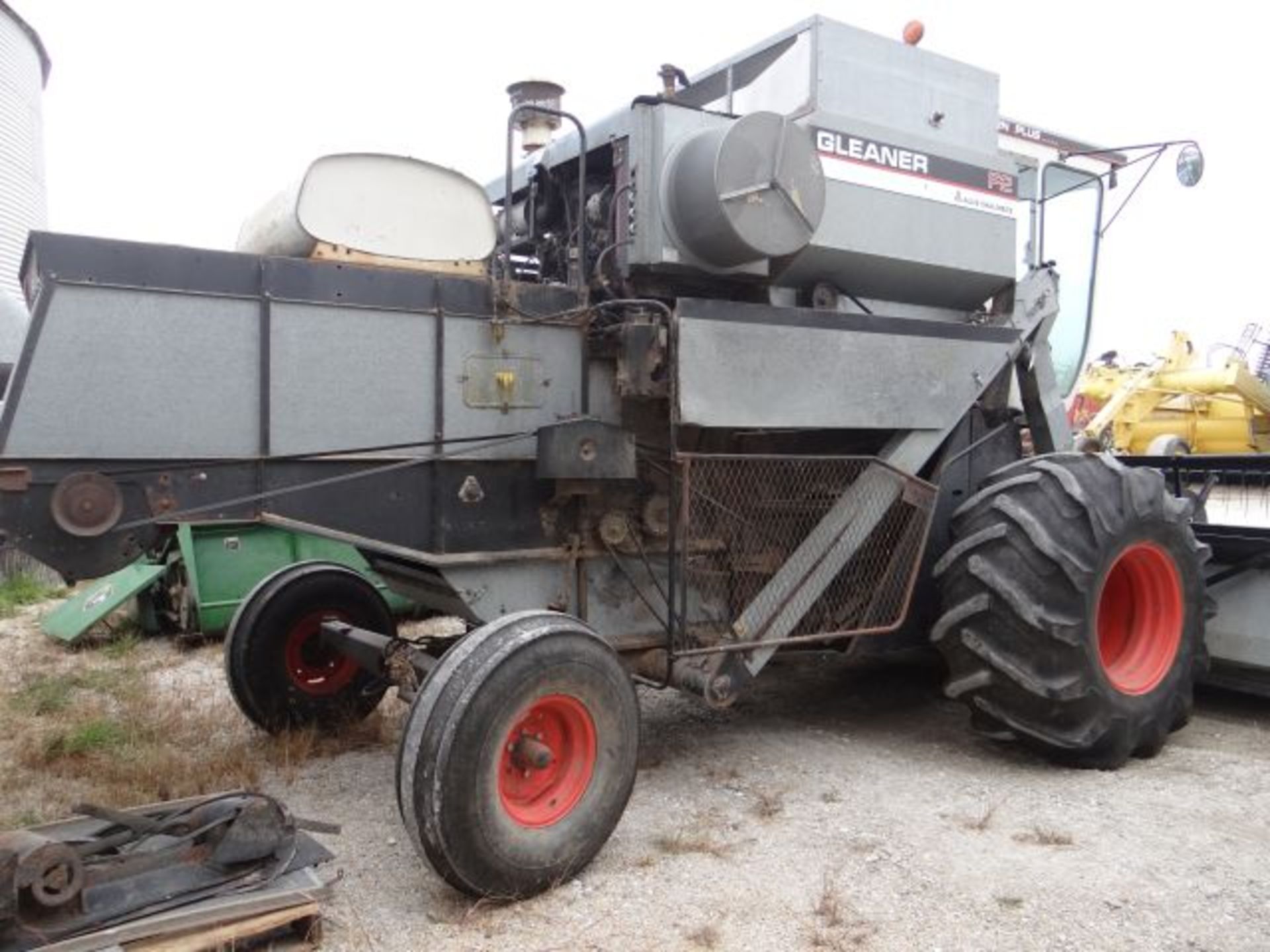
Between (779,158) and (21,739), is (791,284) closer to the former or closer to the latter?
(779,158)

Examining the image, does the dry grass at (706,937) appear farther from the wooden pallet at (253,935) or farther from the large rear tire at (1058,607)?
the large rear tire at (1058,607)

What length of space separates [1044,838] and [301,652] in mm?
3239

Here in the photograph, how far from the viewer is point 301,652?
16.9ft

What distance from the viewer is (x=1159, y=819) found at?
13.3ft

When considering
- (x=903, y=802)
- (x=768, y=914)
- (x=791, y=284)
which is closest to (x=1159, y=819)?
(x=903, y=802)

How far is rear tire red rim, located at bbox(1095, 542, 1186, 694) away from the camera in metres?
4.94

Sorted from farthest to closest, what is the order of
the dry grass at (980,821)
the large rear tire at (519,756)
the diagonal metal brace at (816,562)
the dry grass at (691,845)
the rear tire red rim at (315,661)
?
the rear tire red rim at (315,661), the diagonal metal brace at (816,562), the dry grass at (980,821), the dry grass at (691,845), the large rear tire at (519,756)

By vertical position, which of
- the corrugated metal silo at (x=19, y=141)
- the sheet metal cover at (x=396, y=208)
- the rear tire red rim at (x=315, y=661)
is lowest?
the rear tire red rim at (x=315, y=661)

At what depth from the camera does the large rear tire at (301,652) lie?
4.96m

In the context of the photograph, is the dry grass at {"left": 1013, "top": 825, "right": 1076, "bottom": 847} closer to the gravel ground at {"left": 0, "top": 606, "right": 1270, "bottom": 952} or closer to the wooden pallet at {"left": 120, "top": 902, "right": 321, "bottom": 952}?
the gravel ground at {"left": 0, "top": 606, "right": 1270, "bottom": 952}

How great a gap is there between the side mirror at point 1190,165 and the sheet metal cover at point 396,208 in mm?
3873

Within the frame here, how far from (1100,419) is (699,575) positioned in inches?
521

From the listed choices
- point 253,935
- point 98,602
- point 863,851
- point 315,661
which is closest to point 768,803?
point 863,851

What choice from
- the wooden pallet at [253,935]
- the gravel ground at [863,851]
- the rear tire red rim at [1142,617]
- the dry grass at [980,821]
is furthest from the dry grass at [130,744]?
A: the rear tire red rim at [1142,617]
